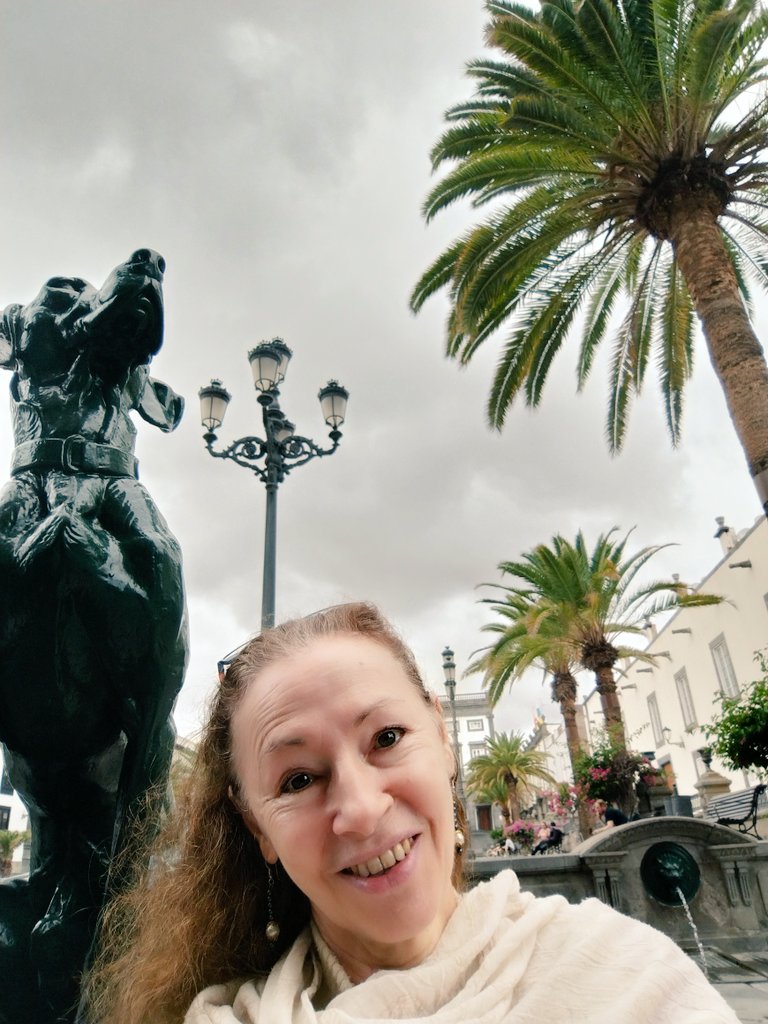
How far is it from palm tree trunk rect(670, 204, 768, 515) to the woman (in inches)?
294

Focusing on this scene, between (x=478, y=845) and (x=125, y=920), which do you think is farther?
(x=478, y=845)

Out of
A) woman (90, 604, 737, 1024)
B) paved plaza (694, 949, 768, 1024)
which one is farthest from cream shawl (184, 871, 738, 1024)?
paved plaza (694, 949, 768, 1024)

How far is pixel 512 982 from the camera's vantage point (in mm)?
1067

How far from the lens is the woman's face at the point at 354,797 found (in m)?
1.15

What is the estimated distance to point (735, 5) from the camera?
774 cm

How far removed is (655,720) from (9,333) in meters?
41.2

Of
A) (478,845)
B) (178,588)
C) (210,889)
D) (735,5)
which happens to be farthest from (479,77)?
(478,845)

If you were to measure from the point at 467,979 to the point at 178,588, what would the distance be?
4.01 ft

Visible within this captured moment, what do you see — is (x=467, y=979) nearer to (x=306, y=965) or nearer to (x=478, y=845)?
(x=306, y=965)

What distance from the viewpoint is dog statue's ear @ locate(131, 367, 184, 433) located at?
7.51ft

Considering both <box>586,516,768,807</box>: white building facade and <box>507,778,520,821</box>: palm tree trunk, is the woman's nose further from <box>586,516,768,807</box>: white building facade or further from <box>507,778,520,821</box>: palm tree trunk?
<box>507,778,520,821</box>: palm tree trunk

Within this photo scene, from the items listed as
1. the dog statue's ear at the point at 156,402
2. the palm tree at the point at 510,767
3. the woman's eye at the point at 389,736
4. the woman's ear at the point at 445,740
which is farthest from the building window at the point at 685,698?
the woman's eye at the point at 389,736

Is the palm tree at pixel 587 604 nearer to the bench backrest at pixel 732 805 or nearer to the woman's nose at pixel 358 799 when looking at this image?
the bench backrest at pixel 732 805

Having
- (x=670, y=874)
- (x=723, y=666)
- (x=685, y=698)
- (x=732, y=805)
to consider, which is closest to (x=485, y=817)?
(x=685, y=698)
